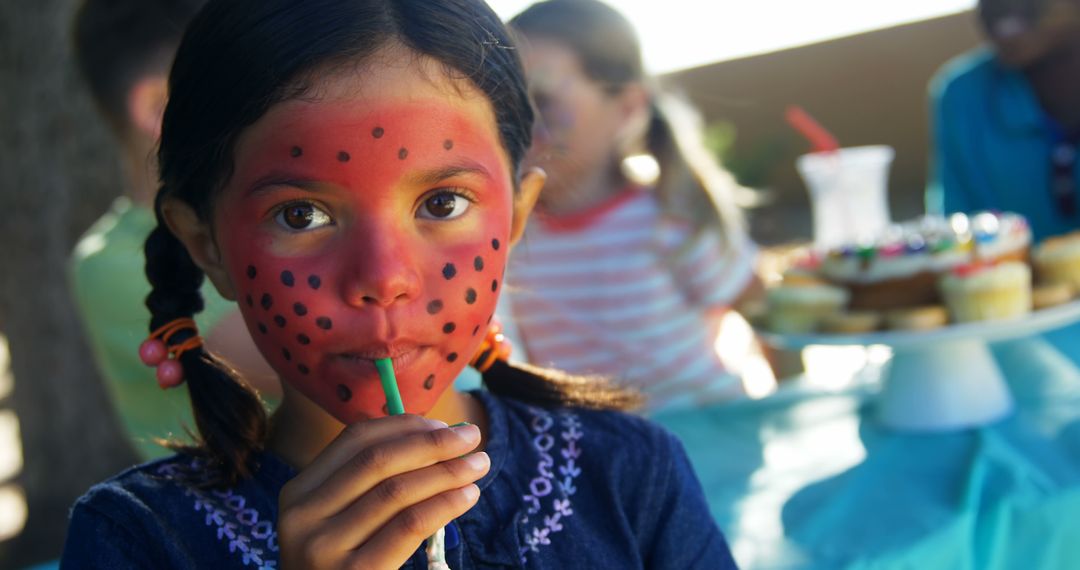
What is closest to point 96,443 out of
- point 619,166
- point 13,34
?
point 13,34

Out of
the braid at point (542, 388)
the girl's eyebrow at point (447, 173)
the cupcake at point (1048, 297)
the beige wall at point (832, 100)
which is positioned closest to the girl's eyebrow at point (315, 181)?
the girl's eyebrow at point (447, 173)

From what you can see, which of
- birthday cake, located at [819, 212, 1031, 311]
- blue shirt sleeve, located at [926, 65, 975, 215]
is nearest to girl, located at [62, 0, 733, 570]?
birthday cake, located at [819, 212, 1031, 311]

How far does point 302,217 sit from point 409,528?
0.89 ft

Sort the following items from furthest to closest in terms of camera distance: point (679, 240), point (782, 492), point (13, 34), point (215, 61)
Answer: point (13, 34) < point (679, 240) < point (782, 492) < point (215, 61)

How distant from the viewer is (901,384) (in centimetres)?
172

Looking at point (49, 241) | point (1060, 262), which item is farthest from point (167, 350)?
point (49, 241)

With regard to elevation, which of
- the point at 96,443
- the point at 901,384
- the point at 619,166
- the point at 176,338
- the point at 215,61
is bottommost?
the point at 96,443

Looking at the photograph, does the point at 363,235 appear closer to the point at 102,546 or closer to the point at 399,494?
the point at 399,494

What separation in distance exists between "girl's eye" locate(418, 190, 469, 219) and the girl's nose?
46mm

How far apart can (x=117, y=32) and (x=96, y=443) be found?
5.67ft

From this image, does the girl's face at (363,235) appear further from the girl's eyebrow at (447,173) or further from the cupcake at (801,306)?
the cupcake at (801,306)

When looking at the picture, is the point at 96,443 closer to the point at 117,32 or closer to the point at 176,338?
the point at 117,32

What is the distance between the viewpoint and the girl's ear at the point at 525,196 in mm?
1016

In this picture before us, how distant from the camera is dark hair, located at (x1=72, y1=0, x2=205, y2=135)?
5.78 ft
